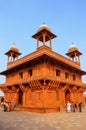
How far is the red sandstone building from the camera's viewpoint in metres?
15.7

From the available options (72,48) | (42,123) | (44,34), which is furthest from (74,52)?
(42,123)

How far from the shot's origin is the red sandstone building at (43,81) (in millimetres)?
15688

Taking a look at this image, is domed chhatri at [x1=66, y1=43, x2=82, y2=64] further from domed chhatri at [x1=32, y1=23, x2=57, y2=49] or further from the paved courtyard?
the paved courtyard

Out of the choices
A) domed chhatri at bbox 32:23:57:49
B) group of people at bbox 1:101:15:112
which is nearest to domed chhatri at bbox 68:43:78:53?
domed chhatri at bbox 32:23:57:49

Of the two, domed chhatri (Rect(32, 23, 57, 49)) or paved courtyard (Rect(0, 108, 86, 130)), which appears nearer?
paved courtyard (Rect(0, 108, 86, 130))

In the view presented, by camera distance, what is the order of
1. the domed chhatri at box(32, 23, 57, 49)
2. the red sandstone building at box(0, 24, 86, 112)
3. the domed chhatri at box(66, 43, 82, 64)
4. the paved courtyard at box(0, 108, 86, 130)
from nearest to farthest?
the paved courtyard at box(0, 108, 86, 130), the red sandstone building at box(0, 24, 86, 112), the domed chhatri at box(32, 23, 57, 49), the domed chhatri at box(66, 43, 82, 64)

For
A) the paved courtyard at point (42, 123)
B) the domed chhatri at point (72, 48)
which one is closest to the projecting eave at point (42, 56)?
the domed chhatri at point (72, 48)

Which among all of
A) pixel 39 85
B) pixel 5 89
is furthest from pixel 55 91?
pixel 5 89

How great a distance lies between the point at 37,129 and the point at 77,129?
1986mm

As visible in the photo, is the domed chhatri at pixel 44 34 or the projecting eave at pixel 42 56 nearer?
the projecting eave at pixel 42 56

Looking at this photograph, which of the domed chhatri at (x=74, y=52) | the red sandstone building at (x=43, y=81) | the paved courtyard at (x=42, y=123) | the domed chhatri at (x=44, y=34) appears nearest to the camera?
the paved courtyard at (x=42, y=123)

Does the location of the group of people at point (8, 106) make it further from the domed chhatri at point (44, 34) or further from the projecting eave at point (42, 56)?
the domed chhatri at point (44, 34)

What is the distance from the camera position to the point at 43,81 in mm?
15664

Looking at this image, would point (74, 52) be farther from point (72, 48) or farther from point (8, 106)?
point (8, 106)
